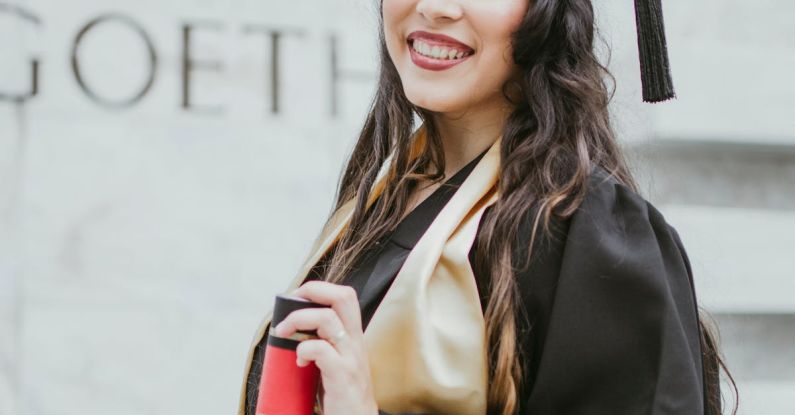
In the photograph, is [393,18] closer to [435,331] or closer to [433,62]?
[433,62]

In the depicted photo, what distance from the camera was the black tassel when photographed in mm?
1787

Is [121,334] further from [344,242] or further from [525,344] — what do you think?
[525,344]

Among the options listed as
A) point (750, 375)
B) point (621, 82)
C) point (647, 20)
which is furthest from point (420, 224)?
point (750, 375)

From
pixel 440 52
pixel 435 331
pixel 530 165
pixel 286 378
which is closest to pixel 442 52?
pixel 440 52

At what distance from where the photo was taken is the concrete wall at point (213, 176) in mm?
3686

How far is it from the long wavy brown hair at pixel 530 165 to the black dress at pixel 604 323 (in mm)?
30

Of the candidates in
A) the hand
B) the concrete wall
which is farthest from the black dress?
the concrete wall

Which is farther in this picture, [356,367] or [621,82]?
[621,82]

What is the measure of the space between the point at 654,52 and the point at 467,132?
13.6 inches

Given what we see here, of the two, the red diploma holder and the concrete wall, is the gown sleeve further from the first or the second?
the concrete wall

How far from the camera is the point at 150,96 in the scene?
3809 millimetres

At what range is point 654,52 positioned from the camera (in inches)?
70.4

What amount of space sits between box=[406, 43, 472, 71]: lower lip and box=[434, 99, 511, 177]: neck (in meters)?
0.14

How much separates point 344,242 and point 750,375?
2.40m
